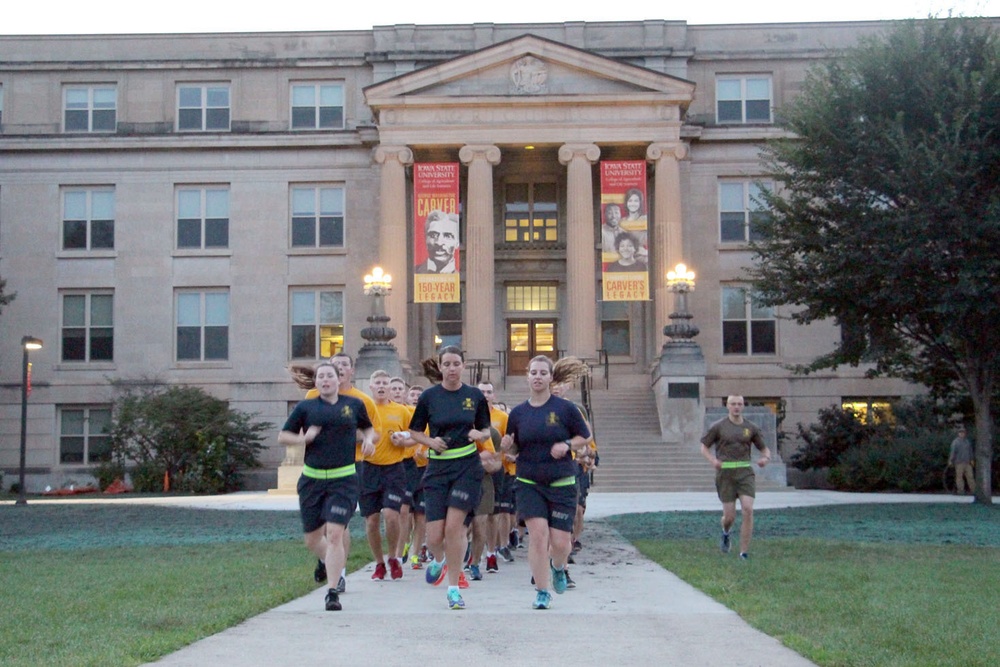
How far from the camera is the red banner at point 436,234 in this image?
3697 centimetres

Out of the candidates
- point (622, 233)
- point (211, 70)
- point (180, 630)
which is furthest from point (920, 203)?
point (211, 70)

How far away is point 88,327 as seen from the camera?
42.7m

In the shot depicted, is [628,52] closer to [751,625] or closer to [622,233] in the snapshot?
[622,233]

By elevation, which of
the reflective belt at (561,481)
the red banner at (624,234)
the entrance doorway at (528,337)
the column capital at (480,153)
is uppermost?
the column capital at (480,153)

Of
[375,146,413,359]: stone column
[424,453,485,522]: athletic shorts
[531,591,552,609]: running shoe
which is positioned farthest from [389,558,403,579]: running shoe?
[375,146,413,359]: stone column

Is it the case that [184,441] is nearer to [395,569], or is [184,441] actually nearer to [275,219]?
[275,219]

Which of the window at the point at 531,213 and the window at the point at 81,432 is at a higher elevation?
the window at the point at 531,213

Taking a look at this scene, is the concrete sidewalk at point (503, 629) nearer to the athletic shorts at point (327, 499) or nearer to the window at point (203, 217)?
the athletic shorts at point (327, 499)

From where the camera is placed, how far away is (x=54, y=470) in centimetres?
4166

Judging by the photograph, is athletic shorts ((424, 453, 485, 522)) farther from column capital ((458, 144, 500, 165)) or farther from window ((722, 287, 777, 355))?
window ((722, 287, 777, 355))

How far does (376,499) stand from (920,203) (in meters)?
14.9

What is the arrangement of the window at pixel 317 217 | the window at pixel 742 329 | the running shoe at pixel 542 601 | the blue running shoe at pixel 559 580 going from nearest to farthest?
the running shoe at pixel 542 601 < the blue running shoe at pixel 559 580 < the window at pixel 742 329 < the window at pixel 317 217

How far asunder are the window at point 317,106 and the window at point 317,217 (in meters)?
2.25

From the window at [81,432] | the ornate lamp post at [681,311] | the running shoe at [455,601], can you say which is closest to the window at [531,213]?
the ornate lamp post at [681,311]
